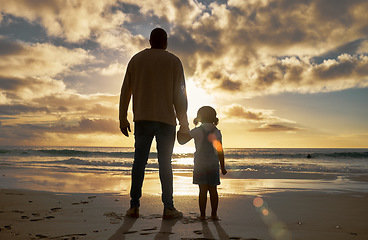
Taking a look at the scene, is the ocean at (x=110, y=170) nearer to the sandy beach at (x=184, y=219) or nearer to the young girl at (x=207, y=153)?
the sandy beach at (x=184, y=219)

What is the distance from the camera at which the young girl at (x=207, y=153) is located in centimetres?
346

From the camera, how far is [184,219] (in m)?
3.22

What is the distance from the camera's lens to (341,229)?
290cm

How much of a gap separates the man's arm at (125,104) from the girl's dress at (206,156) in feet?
2.72

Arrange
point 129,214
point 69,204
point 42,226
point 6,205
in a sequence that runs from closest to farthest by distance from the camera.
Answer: point 42,226 → point 129,214 → point 6,205 → point 69,204

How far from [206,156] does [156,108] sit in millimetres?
909


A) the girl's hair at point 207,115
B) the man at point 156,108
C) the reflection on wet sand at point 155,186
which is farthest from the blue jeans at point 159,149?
the reflection on wet sand at point 155,186

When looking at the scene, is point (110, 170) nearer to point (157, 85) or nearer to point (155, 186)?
point (155, 186)

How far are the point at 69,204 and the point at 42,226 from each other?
4.56 ft

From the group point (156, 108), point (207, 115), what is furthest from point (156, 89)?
point (207, 115)

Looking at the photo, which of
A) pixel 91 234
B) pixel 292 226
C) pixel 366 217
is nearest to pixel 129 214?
pixel 91 234

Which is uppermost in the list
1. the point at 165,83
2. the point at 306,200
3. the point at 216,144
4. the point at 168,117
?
the point at 165,83

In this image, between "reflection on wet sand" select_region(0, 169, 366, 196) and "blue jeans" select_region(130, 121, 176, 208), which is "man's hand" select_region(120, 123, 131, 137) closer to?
"blue jeans" select_region(130, 121, 176, 208)

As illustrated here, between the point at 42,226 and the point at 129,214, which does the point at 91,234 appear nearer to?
the point at 42,226
